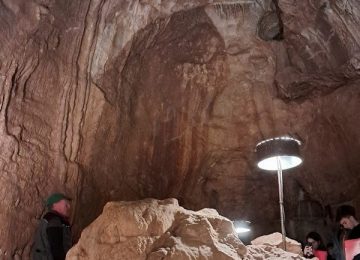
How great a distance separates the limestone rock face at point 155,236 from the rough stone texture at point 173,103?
2.05 m

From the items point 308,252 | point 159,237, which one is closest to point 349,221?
point 308,252

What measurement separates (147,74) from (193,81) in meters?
1.01

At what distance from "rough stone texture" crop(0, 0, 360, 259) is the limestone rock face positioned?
6.74 feet

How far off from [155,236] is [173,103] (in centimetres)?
483

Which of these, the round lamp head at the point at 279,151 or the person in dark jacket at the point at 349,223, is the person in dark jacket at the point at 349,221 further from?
the round lamp head at the point at 279,151

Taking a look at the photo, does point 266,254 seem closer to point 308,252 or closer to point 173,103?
point 308,252

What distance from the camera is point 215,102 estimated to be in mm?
8281

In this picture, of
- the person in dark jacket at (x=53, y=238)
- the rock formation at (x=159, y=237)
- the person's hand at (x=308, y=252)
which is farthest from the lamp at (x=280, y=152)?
the person in dark jacket at (x=53, y=238)

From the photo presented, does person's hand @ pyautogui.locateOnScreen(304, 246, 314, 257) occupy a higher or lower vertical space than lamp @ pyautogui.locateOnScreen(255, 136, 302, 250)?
lower

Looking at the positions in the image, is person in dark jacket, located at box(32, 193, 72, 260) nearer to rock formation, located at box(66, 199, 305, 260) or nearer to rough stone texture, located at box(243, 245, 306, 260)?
rock formation, located at box(66, 199, 305, 260)

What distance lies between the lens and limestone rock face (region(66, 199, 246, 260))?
2984mm

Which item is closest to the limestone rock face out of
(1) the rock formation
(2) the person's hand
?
(1) the rock formation

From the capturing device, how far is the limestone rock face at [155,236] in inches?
117

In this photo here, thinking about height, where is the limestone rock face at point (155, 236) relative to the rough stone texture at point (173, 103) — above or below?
below
